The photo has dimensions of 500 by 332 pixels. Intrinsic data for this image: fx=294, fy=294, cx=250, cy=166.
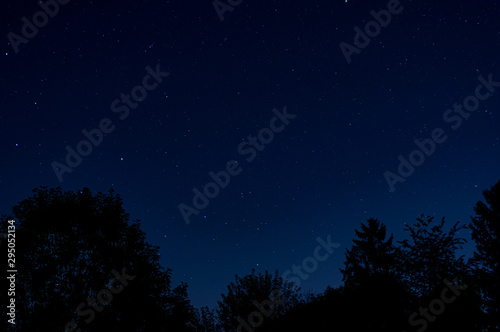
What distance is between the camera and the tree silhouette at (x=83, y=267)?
61.5 ft

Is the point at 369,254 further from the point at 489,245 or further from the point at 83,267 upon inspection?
the point at 83,267

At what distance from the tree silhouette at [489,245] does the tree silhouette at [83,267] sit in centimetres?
2921

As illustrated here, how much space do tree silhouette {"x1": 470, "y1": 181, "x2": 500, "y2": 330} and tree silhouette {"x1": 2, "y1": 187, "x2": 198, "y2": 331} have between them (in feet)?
95.8

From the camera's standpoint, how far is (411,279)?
29.4 meters

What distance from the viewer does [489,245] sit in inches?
1155

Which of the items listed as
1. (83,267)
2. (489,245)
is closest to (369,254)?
(489,245)

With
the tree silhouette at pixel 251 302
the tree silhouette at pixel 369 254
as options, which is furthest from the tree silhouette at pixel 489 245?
the tree silhouette at pixel 251 302

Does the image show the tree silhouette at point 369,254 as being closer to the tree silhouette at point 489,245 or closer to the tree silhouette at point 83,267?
the tree silhouette at point 489,245

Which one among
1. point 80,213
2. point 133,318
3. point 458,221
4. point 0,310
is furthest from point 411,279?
point 0,310

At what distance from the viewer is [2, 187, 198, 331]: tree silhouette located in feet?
61.5

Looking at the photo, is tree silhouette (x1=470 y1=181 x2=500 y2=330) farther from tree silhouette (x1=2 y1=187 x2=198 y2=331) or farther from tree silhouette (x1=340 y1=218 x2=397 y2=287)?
tree silhouette (x1=2 y1=187 x2=198 y2=331)

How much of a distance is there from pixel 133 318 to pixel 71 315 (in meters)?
3.81

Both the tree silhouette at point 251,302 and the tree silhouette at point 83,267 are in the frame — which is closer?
the tree silhouette at point 83,267

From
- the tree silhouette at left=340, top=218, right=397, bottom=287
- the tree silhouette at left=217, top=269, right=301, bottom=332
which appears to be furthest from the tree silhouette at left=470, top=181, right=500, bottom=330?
the tree silhouette at left=217, top=269, right=301, bottom=332
